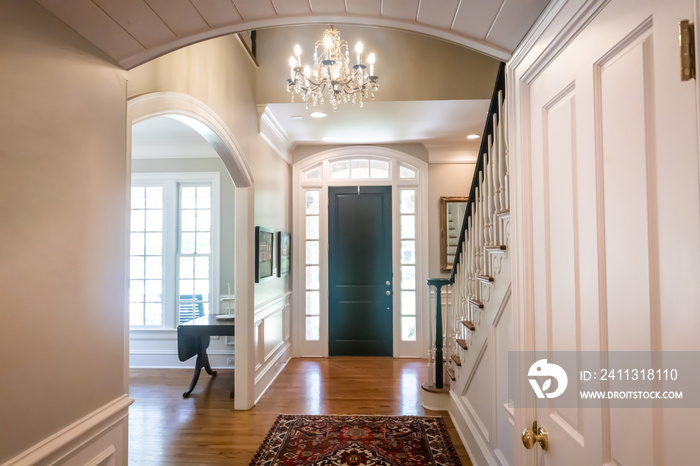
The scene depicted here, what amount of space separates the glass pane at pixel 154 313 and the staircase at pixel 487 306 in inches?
151

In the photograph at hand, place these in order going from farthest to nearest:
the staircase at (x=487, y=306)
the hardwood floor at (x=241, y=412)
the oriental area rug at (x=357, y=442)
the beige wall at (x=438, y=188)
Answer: the beige wall at (x=438, y=188), the hardwood floor at (x=241, y=412), the oriental area rug at (x=357, y=442), the staircase at (x=487, y=306)

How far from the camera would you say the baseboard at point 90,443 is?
1242 millimetres

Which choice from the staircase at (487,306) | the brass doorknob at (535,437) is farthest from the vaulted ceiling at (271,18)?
the brass doorknob at (535,437)

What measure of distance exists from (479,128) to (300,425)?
3.75m

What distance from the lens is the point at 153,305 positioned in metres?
5.40

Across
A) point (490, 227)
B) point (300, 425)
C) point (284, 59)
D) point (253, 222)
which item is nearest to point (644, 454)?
point (490, 227)

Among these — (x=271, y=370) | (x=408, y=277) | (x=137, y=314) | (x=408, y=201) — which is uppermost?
(x=408, y=201)

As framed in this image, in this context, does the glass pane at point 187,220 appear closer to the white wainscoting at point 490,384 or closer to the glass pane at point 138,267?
the glass pane at point 138,267

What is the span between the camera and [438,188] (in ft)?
18.9

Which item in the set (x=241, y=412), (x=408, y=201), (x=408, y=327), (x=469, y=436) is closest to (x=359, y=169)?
(x=408, y=201)

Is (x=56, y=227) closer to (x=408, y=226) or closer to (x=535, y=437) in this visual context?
(x=535, y=437)

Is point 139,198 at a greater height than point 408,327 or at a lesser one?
greater

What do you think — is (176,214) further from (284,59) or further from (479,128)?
A: (479,128)

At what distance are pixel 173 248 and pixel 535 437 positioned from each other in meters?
4.94
